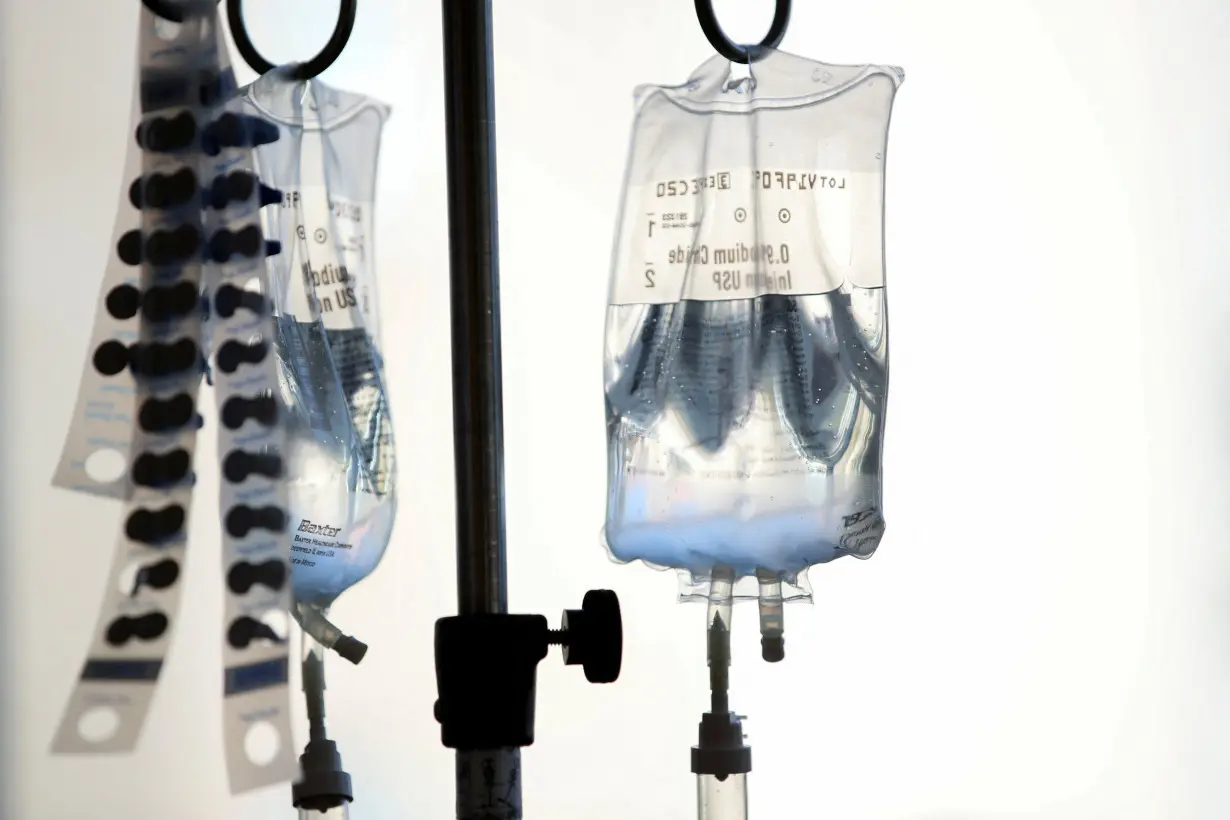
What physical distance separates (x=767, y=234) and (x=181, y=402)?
0.30 m

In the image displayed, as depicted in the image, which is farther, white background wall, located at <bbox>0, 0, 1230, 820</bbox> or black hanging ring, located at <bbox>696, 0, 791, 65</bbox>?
white background wall, located at <bbox>0, 0, 1230, 820</bbox>

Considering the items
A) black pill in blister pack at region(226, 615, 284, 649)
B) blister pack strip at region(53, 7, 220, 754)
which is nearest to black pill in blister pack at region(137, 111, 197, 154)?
blister pack strip at region(53, 7, 220, 754)

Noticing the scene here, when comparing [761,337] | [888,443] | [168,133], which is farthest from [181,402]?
[888,443]

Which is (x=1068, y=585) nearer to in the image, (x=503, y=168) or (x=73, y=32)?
(x=503, y=168)

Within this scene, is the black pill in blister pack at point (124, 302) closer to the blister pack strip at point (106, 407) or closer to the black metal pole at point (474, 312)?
the blister pack strip at point (106, 407)

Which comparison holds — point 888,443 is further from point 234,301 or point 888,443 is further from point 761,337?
point 234,301

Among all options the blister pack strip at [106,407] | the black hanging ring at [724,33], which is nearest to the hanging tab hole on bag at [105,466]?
the blister pack strip at [106,407]

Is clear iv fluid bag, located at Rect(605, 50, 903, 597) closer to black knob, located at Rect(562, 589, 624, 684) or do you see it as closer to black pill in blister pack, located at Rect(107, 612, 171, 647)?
black knob, located at Rect(562, 589, 624, 684)

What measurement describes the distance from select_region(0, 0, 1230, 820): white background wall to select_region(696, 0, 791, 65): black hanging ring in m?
0.48

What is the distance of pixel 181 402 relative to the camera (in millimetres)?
493

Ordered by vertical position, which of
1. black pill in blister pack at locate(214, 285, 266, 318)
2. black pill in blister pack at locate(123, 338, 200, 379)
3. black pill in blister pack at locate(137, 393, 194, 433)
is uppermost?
black pill in blister pack at locate(214, 285, 266, 318)

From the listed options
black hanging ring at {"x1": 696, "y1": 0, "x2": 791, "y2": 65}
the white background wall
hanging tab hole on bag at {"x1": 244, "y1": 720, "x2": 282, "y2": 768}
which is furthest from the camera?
the white background wall

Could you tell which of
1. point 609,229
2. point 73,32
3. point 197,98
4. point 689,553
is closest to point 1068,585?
point 609,229

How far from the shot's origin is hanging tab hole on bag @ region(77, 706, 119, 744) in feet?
1.51
